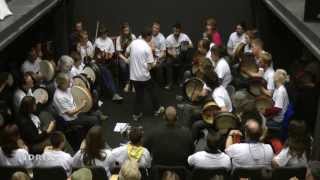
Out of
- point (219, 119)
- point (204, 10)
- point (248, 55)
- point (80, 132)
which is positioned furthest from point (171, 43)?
point (219, 119)

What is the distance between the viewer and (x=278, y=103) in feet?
26.9

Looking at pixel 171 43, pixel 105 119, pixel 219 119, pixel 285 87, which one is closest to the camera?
pixel 219 119

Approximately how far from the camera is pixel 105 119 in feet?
35.1

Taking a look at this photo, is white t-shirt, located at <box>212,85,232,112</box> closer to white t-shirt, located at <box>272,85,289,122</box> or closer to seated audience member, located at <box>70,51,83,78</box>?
white t-shirt, located at <box>272,85,289,122</box>

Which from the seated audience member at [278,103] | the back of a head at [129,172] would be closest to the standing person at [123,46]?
the seated audience member at [278,103]

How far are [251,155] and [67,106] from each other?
3522mm

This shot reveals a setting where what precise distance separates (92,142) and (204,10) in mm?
8198

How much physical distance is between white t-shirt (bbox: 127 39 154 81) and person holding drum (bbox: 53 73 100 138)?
4.80 feet

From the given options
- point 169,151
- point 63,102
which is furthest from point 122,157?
point 63,102

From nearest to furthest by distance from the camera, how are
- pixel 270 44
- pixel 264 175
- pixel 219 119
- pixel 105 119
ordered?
pixel 264 175 → pixel 219 119 → pixel 105 119 → pixel 270 44

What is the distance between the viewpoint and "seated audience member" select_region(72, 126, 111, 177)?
624 centimetres

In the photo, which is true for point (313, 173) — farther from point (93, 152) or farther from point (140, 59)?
point (140, 59)

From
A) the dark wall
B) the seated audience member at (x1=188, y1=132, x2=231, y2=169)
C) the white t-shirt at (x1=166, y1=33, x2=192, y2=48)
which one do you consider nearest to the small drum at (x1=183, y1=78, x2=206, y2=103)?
the seated audience member at (x1=188, y1=132, x2=231, y2=169)

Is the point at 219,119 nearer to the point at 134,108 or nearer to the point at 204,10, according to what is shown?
the point at 134,108
